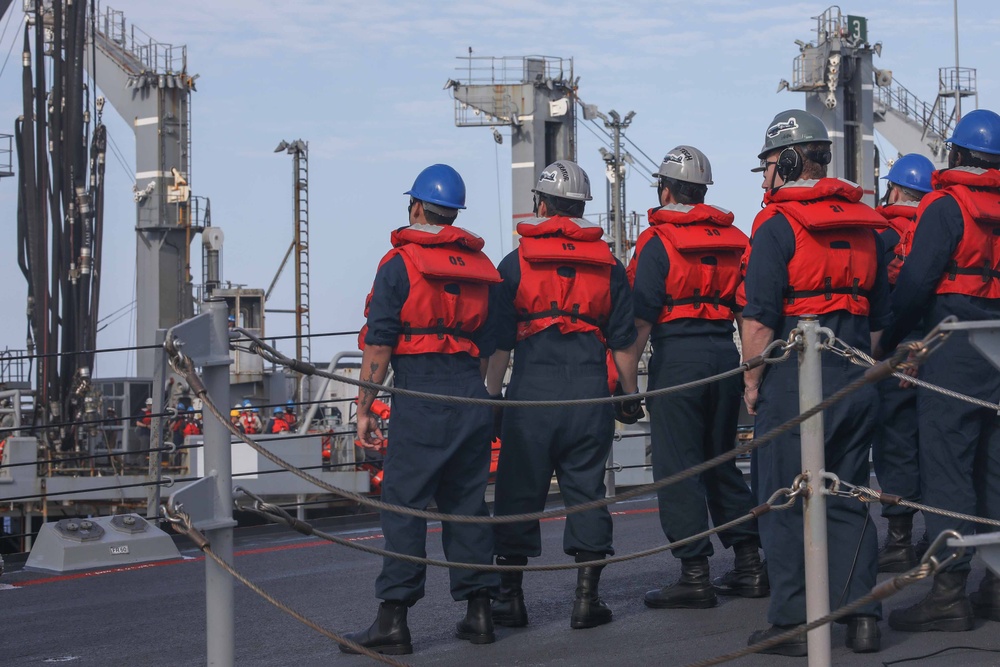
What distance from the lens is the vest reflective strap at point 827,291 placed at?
443cm

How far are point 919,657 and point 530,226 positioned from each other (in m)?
2.26

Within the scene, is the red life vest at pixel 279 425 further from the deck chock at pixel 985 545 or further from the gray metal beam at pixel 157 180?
the deck chock at pixel 985 545

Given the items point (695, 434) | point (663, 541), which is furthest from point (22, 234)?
point (695, 434)

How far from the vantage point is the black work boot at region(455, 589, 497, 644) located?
4695mm

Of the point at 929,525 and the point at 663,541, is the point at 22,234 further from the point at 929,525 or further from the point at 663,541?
the point at 929,525

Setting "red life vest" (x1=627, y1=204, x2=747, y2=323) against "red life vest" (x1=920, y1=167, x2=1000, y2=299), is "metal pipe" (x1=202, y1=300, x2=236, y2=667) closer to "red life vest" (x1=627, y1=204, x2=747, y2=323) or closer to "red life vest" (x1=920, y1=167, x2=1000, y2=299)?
"red life vest" (x1=627, y1=204, x2=747, y2=323)

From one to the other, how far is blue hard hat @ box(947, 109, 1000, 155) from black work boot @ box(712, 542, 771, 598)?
1.95 m

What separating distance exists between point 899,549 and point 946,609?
130 centimetres

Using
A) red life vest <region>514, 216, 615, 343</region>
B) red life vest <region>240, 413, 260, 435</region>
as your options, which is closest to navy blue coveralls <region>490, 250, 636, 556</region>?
red life vest <region>514, 216, 615, 343</region>

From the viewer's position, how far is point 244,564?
22.6 ft

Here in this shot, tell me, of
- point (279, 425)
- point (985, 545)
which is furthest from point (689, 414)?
point (279, 425)

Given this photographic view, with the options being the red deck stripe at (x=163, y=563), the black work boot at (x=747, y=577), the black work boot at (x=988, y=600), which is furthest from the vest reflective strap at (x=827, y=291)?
the red deck stripe at (x=163, y=563)

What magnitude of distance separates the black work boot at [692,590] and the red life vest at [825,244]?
1.30 metres

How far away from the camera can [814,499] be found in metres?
3.48
